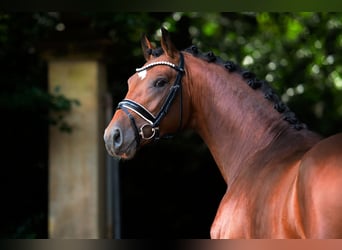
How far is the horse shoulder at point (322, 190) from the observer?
304cm

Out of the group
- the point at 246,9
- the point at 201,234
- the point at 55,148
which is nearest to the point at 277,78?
the point at 201,234

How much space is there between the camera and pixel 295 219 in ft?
10.9

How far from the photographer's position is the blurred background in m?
8.12

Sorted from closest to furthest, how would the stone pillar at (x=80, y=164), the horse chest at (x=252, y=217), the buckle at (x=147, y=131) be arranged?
the horse chest at (x=252, y=217), the buckle at (x=147, y=131), the stone pillar at (x=80, y=164)

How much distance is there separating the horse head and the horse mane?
0.15m

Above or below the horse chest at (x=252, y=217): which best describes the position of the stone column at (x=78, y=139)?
above

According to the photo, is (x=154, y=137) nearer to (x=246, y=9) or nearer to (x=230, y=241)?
(x=246, y=9)

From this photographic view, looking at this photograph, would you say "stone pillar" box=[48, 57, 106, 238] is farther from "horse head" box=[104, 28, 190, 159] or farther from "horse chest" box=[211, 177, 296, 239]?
"horse chest" box=[211, 177, 296, 239]

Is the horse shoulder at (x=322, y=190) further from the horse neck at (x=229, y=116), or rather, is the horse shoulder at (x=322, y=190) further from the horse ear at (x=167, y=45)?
the horse ear at (x=167, y=45)

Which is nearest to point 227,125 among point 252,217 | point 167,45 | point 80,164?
point 167,45

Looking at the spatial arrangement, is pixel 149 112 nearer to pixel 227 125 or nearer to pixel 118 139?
pixel 118 139

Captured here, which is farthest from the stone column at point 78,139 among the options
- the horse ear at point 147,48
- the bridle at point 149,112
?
the bridle at point 149,112

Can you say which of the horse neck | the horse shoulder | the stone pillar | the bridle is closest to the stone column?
the stone pillar

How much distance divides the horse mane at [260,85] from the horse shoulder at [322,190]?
1.06 m
